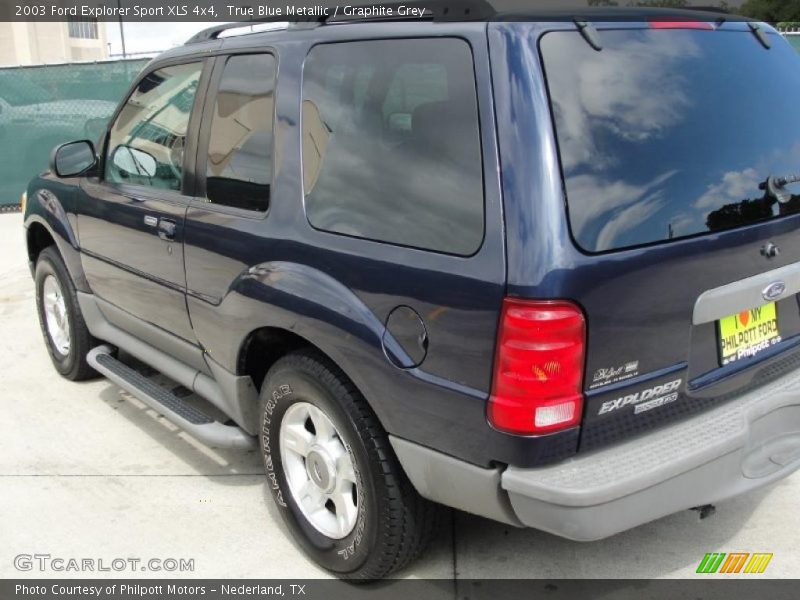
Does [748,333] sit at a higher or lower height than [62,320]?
higher

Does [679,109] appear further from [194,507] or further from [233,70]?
[194,507]

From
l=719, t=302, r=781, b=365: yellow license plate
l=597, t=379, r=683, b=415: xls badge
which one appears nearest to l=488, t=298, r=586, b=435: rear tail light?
l=597, t=379, r=683, b=415: xls badge

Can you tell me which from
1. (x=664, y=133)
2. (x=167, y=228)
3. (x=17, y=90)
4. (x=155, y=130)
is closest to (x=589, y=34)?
(x=664, y=133)

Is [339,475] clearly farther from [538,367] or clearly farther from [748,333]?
A: [748,333]

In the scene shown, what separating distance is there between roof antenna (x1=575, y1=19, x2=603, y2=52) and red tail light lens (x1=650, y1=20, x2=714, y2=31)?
29cm

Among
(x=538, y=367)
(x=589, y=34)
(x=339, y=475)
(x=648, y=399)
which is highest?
(x=589, y=34)

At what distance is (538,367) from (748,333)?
91 cm

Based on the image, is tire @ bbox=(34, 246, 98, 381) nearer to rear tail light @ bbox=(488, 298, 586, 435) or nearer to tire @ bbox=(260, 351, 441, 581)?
tire @ bbox=(260, 351, 441, 581)

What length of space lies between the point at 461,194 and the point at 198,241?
1.43 metres

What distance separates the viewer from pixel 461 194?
2.30 metres

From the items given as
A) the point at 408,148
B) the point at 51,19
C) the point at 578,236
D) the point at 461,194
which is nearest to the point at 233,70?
the point at 408,148

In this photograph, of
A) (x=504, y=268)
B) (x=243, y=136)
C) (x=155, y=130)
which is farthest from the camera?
(x=155, y=130)

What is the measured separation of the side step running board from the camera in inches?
A: 131

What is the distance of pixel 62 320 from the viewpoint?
4.99 m
